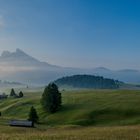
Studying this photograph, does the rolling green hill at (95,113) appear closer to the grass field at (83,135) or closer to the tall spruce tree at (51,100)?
the tall spruce tree at (51,100)

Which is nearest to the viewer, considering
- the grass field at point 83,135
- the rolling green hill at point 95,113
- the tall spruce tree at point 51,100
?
the grass field at point 83,135

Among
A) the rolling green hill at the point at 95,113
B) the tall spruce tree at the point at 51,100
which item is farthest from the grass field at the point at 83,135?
the tall spruce tree at the point at 51,100

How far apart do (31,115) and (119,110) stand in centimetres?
2599

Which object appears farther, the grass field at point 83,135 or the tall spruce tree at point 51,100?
the tall spruce tree at point 51,100

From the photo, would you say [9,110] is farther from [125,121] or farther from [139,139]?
[139,139]

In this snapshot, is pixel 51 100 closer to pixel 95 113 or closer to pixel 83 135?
pixel 95 113

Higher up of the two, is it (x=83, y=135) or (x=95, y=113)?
(x=83, y=135)

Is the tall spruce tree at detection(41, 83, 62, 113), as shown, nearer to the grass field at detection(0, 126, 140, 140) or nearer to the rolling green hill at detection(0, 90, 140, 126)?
the rolling green hill at detection(0, 90, 140, 126)

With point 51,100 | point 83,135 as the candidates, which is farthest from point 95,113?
point 83,135

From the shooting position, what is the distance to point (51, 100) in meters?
130

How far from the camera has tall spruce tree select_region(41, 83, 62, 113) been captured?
12839 cm

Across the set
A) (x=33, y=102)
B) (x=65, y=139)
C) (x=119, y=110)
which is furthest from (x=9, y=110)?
(x=65, y=139)

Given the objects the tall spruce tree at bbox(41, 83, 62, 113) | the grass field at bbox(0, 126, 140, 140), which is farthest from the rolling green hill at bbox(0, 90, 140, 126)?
the grass field at bbox(0, 126, 140, 140)

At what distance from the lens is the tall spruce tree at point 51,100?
128 metres
